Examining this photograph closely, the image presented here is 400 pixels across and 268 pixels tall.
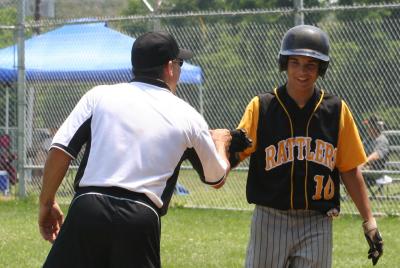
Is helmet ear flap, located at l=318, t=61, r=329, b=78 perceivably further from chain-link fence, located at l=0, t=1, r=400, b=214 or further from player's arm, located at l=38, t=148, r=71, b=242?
chain-link fence, located at l=0, t=1, r=400, b=214

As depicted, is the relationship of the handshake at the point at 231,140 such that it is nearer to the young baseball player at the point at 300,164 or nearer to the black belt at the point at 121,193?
the young baseball player at the point at 300,164

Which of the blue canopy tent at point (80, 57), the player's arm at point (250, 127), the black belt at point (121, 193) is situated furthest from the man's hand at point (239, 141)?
the blue canopy tent at point (80, 57)

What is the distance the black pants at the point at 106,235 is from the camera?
407cm

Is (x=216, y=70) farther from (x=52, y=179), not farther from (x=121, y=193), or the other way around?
(x=121, y=193)

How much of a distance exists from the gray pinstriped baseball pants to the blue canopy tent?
329 inches

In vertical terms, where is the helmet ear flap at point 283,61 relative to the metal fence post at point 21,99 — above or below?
above

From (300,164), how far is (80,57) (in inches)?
377

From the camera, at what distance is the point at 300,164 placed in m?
5.08

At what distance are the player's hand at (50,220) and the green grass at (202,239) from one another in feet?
11.8

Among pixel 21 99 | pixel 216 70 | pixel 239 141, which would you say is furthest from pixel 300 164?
pixel 21 99

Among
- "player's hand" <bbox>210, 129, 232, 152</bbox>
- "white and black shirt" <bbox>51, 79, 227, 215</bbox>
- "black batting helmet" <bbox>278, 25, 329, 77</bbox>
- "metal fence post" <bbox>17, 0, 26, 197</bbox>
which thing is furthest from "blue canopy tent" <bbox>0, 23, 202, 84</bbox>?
"white and black shirt" <bbox>51, 79, 227, 215</bbox>

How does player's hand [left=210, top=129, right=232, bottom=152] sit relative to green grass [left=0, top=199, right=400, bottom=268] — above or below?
above

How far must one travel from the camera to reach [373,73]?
1196cm

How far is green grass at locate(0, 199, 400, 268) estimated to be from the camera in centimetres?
852
